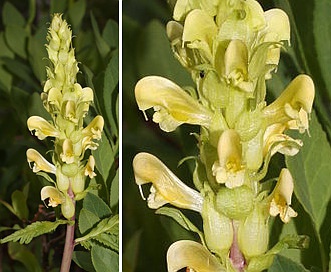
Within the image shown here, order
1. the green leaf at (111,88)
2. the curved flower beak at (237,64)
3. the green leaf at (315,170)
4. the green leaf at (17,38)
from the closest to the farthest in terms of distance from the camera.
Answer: the curved flower beak at (237,64)
the green leaf at (315,170)
the green leaf at (111,88)
the green leaf at (17,38)

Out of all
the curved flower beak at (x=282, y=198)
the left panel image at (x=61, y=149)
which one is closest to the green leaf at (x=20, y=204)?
the left panel image at (x=61, y=149)

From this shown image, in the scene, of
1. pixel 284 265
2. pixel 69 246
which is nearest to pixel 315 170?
pixel 284 265

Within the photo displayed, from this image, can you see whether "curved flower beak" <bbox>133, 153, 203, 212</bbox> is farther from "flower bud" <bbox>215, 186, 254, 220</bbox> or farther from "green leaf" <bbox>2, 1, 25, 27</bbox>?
"green leaf" <bbox>2, 1, 25, 27</bbox>

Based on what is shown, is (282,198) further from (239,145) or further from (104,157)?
(104,157)

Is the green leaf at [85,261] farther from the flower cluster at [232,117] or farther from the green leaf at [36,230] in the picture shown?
the flower cluster at [232,117]

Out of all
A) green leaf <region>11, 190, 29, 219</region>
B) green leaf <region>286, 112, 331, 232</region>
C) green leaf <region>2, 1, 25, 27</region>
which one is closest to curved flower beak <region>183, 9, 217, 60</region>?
green leaf <region>286, 112, 331, 232</region>

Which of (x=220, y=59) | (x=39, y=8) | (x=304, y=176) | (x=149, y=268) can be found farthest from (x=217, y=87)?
(x=39, y=8)
